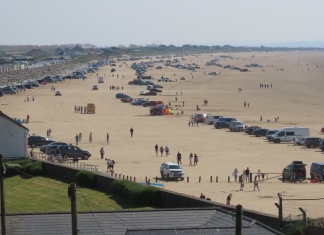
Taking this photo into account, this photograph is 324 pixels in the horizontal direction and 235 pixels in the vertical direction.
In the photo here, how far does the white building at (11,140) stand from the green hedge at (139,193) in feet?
38.2

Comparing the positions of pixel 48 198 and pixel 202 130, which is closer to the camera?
pixel 48 198

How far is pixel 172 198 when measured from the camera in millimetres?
25453

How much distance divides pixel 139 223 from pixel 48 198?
39.1 feet

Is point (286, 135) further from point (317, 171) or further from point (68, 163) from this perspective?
point (68, 163)

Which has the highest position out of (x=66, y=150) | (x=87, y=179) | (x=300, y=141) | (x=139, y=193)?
(x=139, y=193)

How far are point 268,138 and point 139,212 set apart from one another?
3524cm

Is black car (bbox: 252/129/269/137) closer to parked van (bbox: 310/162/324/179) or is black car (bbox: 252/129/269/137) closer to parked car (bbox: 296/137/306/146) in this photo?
parked car (bbox: 296/137/306/146)

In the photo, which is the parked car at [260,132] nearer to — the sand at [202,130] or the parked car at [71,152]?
the sand at [202,130]

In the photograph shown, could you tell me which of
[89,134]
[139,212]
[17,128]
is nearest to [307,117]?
[89,134]

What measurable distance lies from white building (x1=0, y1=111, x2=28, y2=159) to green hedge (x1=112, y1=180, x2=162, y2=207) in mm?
11639

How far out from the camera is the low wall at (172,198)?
21562 millimetres

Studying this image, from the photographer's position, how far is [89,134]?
5550 cm

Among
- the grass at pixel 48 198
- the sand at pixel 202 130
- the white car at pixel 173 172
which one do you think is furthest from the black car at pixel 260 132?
the grass at pixel 48 198

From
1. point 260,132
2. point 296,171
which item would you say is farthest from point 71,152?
point 260,132
